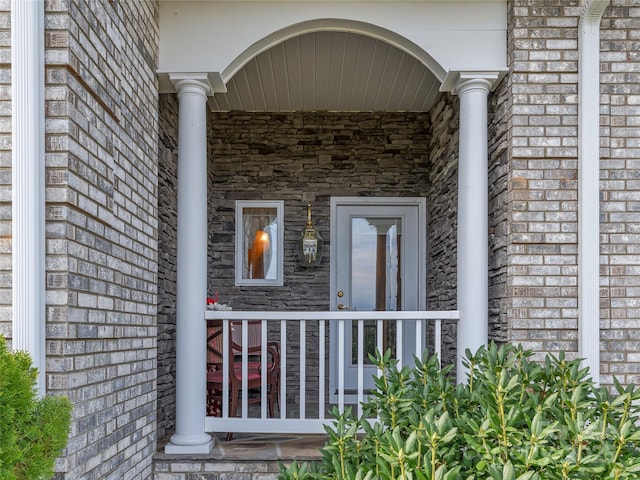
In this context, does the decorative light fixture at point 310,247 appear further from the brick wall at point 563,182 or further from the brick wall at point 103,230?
the brick wall at point 563,182

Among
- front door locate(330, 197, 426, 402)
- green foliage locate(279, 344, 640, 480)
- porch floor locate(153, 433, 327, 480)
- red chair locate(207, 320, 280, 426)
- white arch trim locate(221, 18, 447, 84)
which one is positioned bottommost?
porch floor locate(153, 433, 327, 480)

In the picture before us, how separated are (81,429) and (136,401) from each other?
672 millimetres

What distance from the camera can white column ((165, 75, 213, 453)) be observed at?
Answer: 125 inches

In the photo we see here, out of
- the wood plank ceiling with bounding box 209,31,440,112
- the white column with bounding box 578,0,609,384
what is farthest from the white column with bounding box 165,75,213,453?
the white column with bounding box 578,0,609,384

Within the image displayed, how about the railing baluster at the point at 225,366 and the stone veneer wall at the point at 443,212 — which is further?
the stone veneer wall at the point at 443,212

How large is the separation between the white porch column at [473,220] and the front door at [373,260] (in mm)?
1918

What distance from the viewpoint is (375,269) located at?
531cm

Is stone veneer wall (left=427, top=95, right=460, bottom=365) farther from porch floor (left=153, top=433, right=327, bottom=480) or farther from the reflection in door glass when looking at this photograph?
porch floor (left=153, top=433, right=327, bottom=480)

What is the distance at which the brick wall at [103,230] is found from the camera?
79.7 inches

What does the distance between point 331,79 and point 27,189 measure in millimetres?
2853

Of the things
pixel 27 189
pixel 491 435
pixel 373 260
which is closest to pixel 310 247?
pixel 373 260

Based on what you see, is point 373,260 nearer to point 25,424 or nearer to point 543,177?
point 543,177

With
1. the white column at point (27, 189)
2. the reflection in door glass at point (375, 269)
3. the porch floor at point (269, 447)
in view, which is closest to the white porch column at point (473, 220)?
the porch floor at point (269, 447)

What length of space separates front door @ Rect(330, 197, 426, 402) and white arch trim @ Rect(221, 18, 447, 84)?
6.62 feet
